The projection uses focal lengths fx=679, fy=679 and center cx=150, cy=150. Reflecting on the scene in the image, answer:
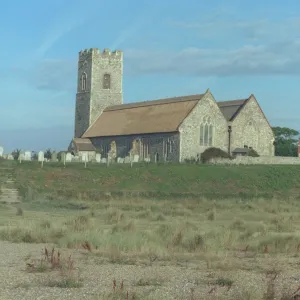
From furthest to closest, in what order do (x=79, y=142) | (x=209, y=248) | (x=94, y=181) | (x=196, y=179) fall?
(x=79, y=142) < (x=196, y=179) < (x=94, y=181) < (x=209, y=248)

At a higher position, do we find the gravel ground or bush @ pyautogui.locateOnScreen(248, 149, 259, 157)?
bush @ pyautogui.locateOnScreen(248, 149, 259, 157)

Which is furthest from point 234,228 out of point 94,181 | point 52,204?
point 94,181

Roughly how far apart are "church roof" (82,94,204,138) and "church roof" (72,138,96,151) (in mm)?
1031

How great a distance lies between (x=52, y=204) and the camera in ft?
135

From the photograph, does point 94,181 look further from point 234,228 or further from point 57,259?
point 57,259

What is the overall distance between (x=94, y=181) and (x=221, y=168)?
13.3m

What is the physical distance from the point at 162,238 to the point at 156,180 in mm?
34673

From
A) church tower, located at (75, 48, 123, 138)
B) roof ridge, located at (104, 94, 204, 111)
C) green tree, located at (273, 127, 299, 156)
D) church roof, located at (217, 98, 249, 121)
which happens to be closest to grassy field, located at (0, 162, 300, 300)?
roof ridge, located at (104, 94, 204, 111)

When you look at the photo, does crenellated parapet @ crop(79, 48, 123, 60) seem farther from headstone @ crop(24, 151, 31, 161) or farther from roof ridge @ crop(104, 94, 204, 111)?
headstone @ crop(24, 151, 31, 161)

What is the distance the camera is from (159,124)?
252ft

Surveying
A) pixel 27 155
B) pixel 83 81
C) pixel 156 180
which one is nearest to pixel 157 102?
pixel 83 81

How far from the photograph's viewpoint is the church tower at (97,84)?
307 feet

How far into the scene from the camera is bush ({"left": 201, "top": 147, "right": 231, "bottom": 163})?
7338 cm

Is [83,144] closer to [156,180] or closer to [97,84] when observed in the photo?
[97,84]
